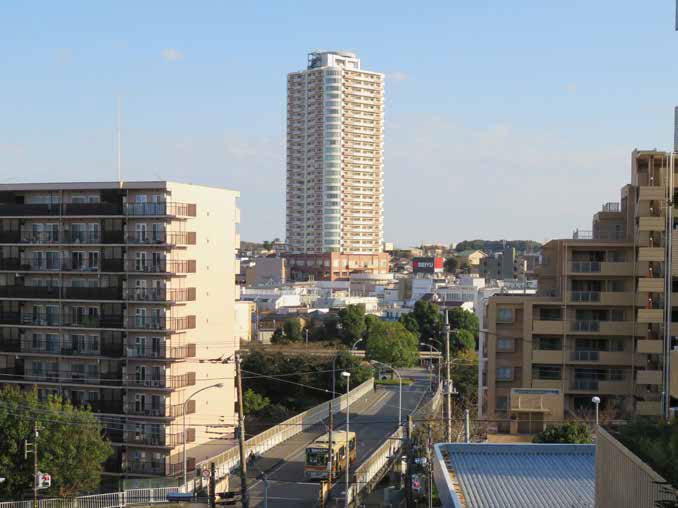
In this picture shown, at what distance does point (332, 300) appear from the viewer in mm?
115688

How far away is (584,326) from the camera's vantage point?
39500 mm

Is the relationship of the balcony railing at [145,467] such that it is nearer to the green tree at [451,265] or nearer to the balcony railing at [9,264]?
the balcony railing at [9,264]

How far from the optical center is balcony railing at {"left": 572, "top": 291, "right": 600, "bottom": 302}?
1550 inches

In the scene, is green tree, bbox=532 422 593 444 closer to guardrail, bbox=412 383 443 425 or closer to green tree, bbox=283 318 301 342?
guardrail, bbox=412 383 443 425

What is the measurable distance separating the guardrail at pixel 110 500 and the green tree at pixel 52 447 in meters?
1.58

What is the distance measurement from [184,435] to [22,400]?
21.0ft

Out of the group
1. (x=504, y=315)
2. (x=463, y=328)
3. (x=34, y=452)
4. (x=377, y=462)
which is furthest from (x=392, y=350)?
(x=34, y=452)

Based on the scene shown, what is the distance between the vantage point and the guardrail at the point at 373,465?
3281cm

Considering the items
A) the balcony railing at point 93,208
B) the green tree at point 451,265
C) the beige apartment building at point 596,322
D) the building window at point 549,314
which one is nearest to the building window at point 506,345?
the beige apartment building at point 596,322

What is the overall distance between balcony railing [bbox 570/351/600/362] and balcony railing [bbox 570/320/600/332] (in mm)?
940

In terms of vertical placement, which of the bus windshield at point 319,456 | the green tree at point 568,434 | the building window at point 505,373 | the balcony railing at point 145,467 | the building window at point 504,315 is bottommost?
the balcony railing at point 145,467

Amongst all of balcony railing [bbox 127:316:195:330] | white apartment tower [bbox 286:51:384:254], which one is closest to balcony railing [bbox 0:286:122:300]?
balcony railing [bbox 127:316:195:330]

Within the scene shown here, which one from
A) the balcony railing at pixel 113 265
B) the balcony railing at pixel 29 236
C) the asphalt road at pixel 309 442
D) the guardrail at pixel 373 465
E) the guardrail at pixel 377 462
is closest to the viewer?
the guardrail at pixel 373 465

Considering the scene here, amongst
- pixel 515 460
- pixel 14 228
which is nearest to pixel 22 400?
pixel 14 228
